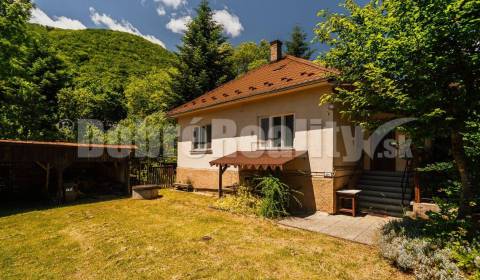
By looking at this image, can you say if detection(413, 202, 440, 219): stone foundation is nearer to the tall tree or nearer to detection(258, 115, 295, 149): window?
detection(258, 115, 295, 149): window

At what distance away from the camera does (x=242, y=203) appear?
32.8 ft

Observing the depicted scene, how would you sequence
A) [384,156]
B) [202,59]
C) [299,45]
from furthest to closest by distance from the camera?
[299,45], [202,59], [384,156]

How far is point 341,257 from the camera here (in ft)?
18.2

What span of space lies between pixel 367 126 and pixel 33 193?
54.4 feet

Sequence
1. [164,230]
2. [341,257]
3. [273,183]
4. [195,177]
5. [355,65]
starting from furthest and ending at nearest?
[195,177], [273,183], [164,230], [355,65], [341,257]

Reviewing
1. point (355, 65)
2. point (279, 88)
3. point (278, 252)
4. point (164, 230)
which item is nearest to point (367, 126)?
point (355, 65)

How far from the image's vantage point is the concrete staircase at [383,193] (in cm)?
879

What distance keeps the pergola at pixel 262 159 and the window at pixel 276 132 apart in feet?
1.11

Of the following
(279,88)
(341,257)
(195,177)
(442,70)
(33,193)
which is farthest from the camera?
(195,177)

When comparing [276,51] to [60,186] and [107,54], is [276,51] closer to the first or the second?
[60,186]

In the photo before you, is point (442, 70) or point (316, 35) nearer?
point (442, 70)

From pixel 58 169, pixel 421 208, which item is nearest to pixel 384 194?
pixel 421 208

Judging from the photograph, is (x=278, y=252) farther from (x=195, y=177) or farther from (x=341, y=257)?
(x=195, y=177)

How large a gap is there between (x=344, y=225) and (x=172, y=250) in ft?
16.8
